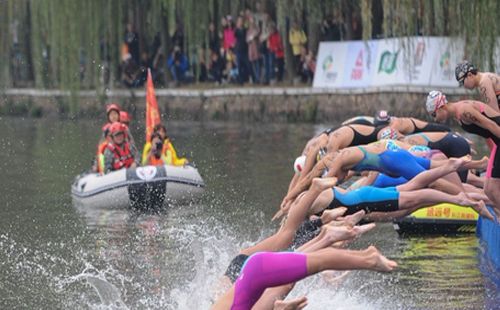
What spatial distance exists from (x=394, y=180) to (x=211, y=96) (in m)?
19.1

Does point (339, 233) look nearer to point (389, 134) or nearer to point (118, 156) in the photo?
point (389, 134)

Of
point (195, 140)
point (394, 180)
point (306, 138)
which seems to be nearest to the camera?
point (394, 180)

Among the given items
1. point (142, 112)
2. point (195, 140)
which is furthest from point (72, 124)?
point (195, 140)

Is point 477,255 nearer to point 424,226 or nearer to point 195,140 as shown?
point 424,226

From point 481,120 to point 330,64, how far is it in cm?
1616

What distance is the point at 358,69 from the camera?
25.4 metres

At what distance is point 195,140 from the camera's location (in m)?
25.4

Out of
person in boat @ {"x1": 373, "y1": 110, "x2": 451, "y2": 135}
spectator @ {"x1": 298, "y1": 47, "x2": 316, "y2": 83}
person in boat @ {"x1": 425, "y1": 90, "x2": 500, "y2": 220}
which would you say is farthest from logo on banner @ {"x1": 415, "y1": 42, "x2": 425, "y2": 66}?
person in boat @ {"x1": 425, "y1": 90, "x2": 500, "y2": 220}

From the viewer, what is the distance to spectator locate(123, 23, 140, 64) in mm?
31109

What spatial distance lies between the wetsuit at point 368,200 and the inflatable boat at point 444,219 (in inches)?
94.4

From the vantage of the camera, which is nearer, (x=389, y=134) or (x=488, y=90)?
(x=488, y=90)

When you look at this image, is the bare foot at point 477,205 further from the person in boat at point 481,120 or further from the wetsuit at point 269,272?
the wetsuit at point 269,272

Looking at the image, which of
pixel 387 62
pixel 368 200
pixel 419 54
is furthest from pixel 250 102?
pixel 368 200

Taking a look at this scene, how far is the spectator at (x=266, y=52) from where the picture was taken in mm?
27422
